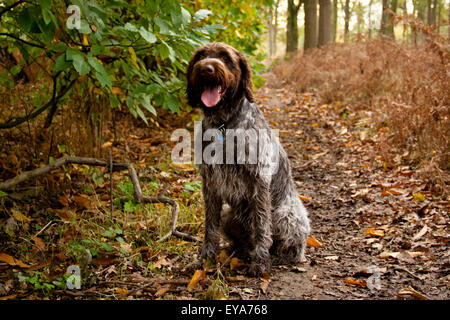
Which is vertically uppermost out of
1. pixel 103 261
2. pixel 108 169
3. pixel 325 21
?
pixel 325 21

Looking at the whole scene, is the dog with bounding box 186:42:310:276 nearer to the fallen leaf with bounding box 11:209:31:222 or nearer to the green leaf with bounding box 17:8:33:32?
the green leaf with bounding box 17:8:33:32

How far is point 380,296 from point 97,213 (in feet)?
10.2

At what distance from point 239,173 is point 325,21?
14.7 meters

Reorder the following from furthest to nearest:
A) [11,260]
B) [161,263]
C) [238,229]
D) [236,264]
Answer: [238,229] < [236,264] < [161,263] < [11,260]

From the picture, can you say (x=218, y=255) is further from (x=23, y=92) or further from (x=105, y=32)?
(x=23, y=92)

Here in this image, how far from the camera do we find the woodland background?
3.13 metres

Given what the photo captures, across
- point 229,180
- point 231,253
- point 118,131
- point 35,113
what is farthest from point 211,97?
→ point 118,131

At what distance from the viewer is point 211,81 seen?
3293 millimetres

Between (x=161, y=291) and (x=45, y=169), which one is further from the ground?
(x=45, y=169)

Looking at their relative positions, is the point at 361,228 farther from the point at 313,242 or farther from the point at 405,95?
the point at 405,95

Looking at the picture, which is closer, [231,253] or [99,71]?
[99,71]

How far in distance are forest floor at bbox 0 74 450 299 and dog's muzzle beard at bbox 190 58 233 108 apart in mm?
1468

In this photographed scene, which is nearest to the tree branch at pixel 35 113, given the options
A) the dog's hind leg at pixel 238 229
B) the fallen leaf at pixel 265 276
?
the dog's hind leg at pixel 238 229

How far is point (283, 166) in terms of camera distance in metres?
4.05
